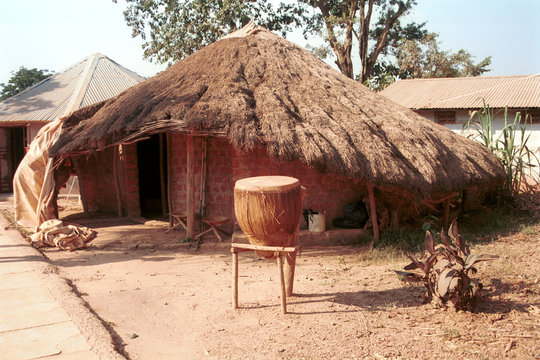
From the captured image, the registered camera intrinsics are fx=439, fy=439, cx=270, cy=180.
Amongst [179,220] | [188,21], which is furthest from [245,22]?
[179,220]

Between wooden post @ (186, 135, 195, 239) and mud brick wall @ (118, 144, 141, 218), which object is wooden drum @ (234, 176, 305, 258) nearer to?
wooden post @ (186, 135, 195, 239)

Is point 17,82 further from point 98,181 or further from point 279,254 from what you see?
point 279,254

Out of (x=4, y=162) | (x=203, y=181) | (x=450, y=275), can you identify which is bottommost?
(x=450, y=275)

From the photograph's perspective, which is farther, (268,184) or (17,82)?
(17,82)

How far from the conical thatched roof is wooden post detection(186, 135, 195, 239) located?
45 centimetres

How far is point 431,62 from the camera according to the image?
2048cm

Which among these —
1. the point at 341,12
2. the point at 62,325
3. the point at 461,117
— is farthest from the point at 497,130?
the point at 62,325

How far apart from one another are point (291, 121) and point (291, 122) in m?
0.03

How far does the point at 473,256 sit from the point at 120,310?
3.61 meters

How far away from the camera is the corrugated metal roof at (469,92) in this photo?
1345 centimetres

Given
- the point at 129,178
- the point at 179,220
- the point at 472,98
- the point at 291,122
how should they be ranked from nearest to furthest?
the point at 291,122, the point at 179,220, the point at 129,178, the point at 472,98

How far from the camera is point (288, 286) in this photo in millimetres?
4875

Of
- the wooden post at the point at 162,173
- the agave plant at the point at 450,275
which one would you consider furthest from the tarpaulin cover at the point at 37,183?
the agave plant at the point at 450,275

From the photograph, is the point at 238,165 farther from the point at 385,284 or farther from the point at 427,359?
the point at 427,359
